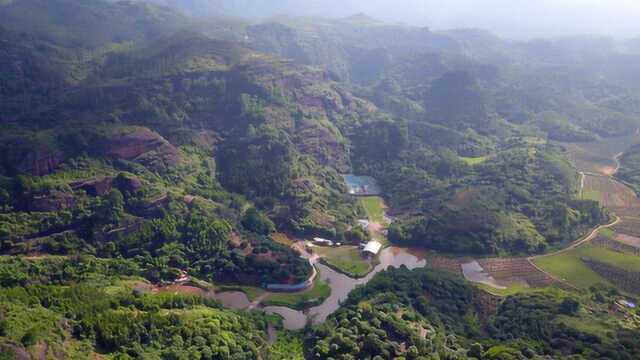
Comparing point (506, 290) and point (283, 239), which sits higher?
point (283, 239)

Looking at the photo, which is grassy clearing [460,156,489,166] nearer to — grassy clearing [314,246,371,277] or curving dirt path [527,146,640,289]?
curving dirt path [527,146,640,289]

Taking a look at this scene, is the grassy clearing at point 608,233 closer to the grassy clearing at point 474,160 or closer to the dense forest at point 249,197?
the dense forest at point 249,197

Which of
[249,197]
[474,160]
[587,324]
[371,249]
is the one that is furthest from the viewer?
[474,160]

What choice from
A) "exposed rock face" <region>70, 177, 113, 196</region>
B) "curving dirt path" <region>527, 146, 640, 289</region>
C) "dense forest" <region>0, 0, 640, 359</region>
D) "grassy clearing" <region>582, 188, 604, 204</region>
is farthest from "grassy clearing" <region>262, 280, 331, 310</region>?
"grassy clearing" <region>582, 188, 604, 204</region>

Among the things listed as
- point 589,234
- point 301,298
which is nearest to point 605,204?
point 589,234

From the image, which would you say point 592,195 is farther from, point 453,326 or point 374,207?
point 453,326

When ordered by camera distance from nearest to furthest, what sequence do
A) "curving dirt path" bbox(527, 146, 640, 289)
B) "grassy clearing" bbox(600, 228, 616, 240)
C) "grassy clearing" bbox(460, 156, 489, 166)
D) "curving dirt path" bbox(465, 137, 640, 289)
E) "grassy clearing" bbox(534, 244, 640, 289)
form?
"grassy clearing" bbox(534, 244, 640, 289) → "curving dirt path" bbox(465, 137, 640, 289) → "curving dirt path" bbox(527, 146, 640, 289) → "grassy clearing" bbox(600, 228, 616, 240) → "grassy clearing" bbox(460, 156, 489, 166)
